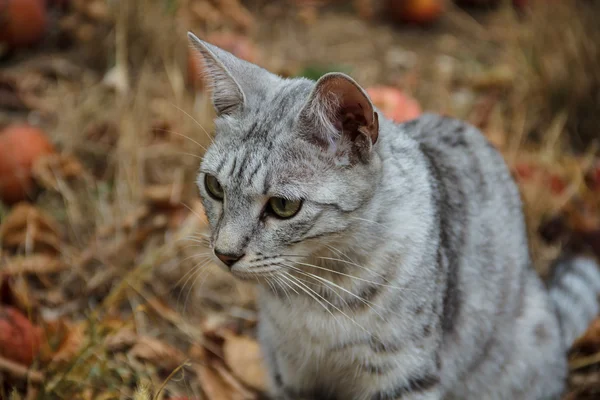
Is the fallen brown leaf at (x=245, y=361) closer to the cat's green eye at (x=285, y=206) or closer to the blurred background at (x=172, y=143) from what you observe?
the blurred background at (x=172, y=143)

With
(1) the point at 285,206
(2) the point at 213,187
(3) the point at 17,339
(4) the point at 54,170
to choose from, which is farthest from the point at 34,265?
(1) the point at 285,206

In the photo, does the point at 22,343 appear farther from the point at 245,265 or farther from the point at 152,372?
the point at 245,265

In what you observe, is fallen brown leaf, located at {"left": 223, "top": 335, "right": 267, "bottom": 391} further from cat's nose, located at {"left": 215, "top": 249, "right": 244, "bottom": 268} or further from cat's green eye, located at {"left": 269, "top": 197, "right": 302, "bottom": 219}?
cat's green eye, located at {"left": 269, "top": 197, "right": 302, "bottom": 219}

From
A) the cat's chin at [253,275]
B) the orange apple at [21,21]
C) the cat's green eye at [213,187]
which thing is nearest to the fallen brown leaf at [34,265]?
the cat's green eye at [213,187]

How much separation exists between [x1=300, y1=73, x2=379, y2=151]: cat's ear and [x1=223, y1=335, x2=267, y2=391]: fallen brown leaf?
1123mm

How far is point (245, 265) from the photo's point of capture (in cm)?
184

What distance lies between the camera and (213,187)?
1.98 metres

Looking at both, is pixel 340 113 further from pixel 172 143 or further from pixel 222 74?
pixel 172 143

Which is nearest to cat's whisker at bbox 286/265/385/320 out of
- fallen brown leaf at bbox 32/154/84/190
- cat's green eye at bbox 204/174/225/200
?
cat's green eye at bbox 204/174/225/200

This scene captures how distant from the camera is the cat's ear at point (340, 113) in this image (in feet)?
5.65

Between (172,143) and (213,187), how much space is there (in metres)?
1.82

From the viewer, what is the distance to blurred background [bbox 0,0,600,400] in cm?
257

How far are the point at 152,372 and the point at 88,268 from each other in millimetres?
770

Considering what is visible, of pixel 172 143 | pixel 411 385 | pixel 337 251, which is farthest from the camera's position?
pixel 172 143
